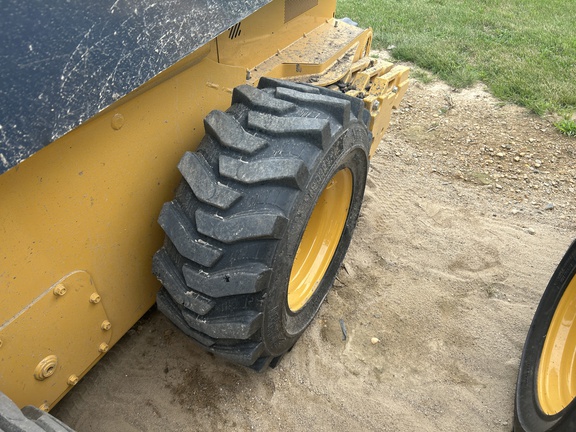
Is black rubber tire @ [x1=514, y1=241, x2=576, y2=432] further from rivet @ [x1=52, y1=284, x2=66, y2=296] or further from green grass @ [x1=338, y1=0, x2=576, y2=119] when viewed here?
green grass @ [x1=338, y1=0, x2=576, y2=119]

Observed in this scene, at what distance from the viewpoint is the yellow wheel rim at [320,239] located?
235 cm

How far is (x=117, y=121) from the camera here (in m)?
1.47

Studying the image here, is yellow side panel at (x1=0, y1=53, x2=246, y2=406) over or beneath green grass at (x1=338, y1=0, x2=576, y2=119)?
over

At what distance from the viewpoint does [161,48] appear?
4.19ft

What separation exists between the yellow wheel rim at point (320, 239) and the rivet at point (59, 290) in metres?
1.08

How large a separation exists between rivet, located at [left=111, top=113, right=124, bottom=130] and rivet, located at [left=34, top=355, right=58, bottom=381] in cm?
69

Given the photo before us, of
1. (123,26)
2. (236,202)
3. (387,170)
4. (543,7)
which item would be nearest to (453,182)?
(387,170)

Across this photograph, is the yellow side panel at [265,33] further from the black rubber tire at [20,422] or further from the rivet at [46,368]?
the black rubber tire at [20,422]

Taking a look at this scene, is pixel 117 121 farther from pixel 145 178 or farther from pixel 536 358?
pixel 536 358

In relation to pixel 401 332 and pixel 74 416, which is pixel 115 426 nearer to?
pixel 74 416

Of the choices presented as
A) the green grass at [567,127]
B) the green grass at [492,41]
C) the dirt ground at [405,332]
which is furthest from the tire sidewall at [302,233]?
the green grass at [492,41]

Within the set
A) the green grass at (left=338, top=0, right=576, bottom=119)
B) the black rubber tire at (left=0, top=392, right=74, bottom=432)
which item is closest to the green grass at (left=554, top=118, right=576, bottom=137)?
the green grass at (left=338, top=0, right=576, bottom=119)

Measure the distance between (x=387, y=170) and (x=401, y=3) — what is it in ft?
11.1

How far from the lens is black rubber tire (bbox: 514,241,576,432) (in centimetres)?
194
